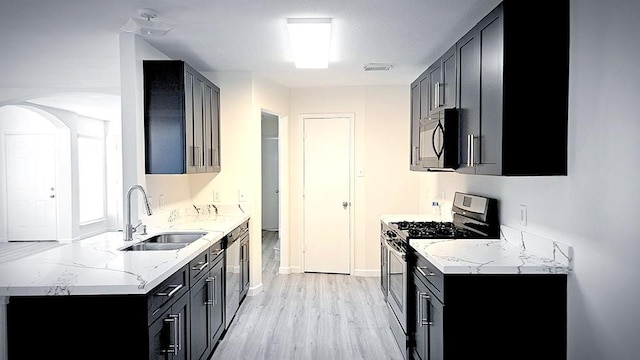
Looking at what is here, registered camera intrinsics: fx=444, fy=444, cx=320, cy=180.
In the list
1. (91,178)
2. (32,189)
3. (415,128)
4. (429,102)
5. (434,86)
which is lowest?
(32,189)

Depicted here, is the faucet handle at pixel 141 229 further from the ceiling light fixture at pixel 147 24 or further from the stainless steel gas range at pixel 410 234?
the stainless steel gas range at pixel 410 234

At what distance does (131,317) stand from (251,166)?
289cm

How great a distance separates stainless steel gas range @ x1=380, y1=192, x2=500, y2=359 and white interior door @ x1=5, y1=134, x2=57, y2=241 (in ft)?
23.1

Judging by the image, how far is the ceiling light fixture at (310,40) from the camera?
120 inches

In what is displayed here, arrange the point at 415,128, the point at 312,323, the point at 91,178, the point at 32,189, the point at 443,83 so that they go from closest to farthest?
the point at 443,83
the point at 312,323
the point at 415,128
the point at 32,189
the point at 91,178

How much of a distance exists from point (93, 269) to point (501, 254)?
218 cm

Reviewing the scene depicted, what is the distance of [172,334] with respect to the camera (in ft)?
7.40

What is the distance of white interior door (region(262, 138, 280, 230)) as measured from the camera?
9234 mm

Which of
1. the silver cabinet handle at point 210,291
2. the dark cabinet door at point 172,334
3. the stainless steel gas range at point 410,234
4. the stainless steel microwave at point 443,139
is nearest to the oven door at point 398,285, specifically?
the stainless steel gas range at point 410,234

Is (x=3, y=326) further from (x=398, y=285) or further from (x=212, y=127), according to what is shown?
(x=212, y=127)

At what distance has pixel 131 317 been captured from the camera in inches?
76.8

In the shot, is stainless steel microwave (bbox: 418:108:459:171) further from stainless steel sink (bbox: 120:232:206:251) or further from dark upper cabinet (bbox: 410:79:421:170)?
stainless steel sink (bbox: 120:232:206:251)

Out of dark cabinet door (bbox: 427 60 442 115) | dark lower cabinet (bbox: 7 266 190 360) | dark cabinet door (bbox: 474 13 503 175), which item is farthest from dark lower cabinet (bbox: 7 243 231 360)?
dark cabinet door (bbox: 427 60 442 115)

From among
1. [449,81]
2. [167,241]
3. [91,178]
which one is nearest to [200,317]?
[167,241]
